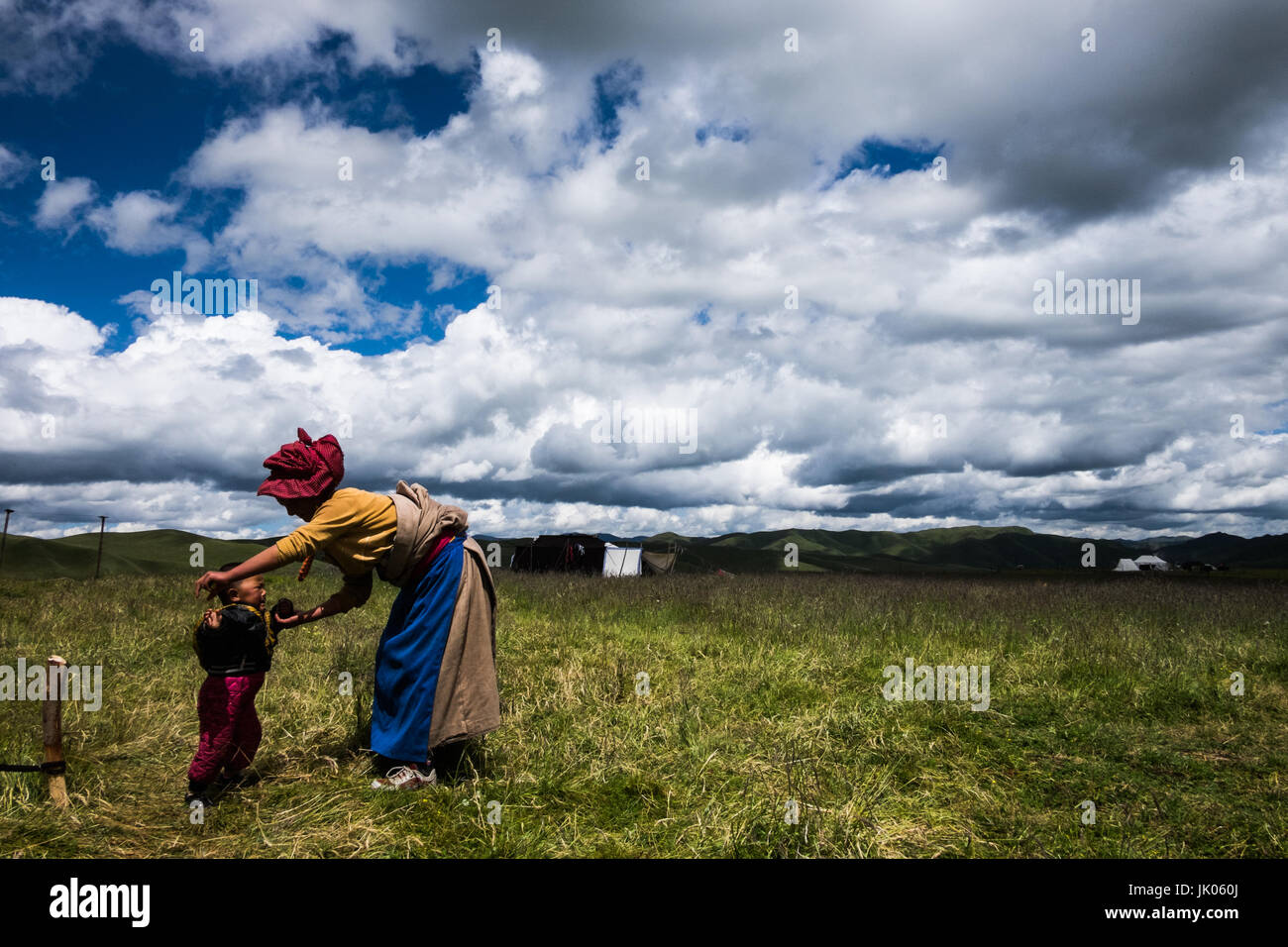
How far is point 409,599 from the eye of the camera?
3896 millimetres

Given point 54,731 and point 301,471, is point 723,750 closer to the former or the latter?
point 301,471

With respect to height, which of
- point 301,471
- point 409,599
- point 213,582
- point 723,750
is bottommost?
point 723,750

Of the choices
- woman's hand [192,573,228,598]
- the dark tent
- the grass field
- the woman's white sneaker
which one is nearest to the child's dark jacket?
woman's hand [192,573,228,598]

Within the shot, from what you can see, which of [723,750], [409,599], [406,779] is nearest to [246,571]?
[409,599]

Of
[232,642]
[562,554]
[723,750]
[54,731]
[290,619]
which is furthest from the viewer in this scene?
[562,554]

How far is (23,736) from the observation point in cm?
445

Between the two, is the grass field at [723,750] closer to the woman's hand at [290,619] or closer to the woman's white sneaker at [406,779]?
the woman's white sneaker at [406,779]

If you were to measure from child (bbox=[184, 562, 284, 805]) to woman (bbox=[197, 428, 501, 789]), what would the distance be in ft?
0.67

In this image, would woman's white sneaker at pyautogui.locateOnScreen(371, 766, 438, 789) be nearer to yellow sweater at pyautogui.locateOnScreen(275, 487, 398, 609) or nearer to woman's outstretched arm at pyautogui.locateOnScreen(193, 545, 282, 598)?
yellow sweater at pyautogui.locateOnScreen(275, 487, 398, 609)

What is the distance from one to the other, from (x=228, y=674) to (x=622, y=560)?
28549 mm
